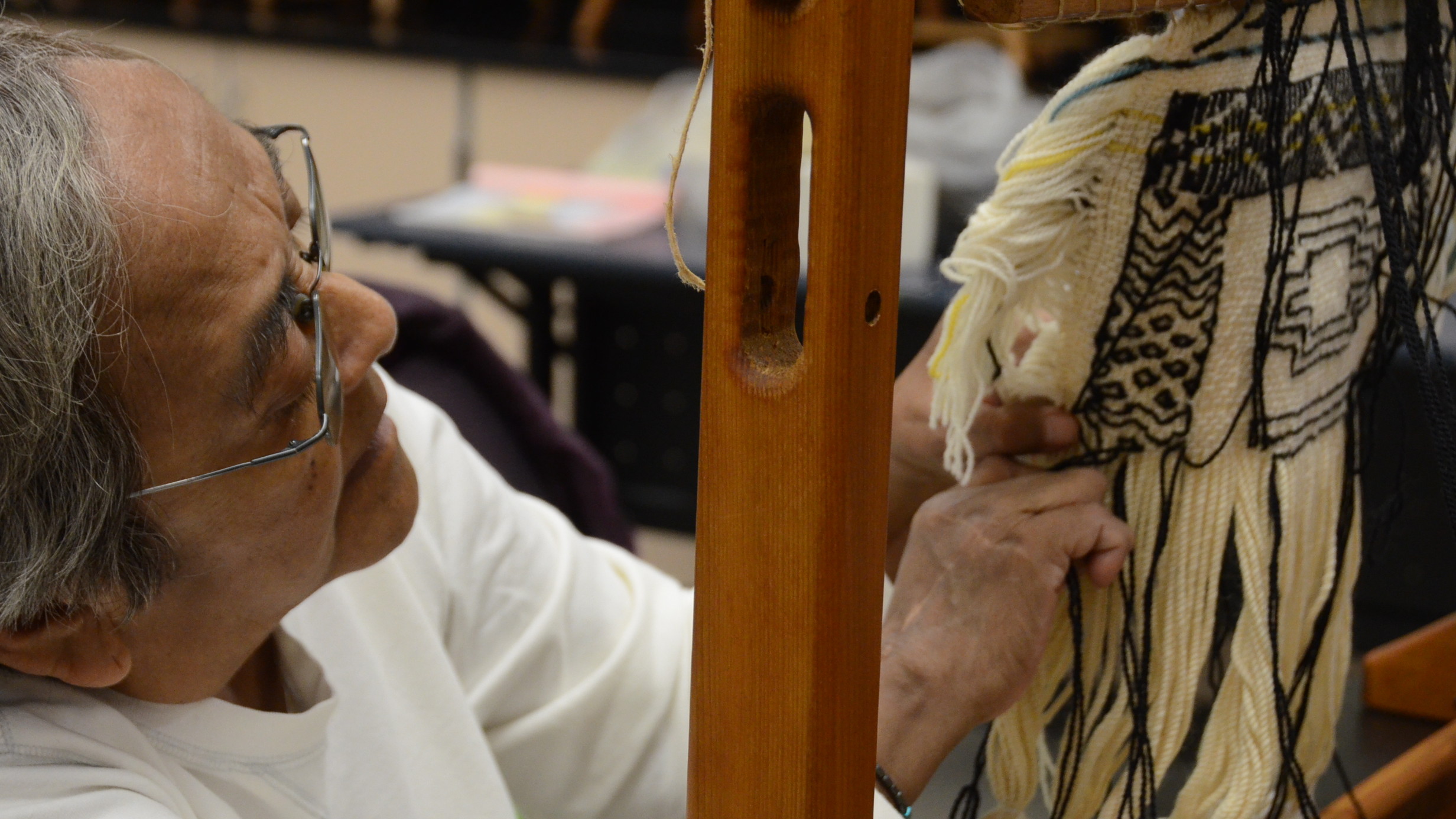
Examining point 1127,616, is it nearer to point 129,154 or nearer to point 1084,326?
point 1084,326

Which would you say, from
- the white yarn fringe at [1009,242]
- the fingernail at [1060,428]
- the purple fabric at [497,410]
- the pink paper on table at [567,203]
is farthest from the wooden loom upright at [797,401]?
the pink paper on table at [567,203]

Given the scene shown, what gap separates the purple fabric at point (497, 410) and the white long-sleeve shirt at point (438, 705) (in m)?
0.55

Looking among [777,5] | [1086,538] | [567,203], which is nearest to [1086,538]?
[1086,538]

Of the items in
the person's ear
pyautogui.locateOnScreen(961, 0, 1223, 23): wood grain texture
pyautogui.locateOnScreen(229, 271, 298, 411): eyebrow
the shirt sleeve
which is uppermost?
pyautogui.locateOnScreen(961, 0, 1223, 23): wood grain texture

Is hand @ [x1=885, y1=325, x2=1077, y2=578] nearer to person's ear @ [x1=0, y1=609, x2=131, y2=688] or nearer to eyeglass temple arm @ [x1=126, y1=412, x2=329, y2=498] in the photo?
eyeglass temple arm @ [x1=126, y1=412, x2=329, y2=498]

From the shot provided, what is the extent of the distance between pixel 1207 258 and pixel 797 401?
308 millimetres

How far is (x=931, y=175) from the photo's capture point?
2031 millimetres

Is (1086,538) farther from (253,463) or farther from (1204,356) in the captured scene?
(253,463)

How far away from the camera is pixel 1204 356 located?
693 millimetres

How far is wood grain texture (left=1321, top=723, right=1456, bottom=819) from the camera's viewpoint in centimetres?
76

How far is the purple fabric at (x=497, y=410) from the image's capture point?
1.68 m

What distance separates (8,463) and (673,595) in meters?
0.63

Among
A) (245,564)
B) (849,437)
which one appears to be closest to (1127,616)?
(849,437)

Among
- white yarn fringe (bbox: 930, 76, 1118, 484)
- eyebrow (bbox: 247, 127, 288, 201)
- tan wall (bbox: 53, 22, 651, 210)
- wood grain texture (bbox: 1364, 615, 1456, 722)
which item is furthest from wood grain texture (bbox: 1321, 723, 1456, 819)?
tan wall (bbox: 53, 22, 651, 210)
